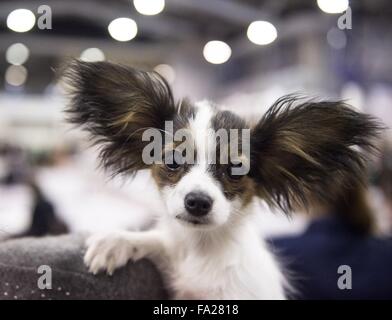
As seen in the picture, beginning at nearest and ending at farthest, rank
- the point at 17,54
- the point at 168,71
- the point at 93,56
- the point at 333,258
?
the point at 93,56 < the point at 168,71 < the point at 333,258 < the point at 17,54

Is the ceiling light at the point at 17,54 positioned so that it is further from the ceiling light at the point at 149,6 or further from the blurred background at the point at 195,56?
the ceiling light at the point at 149,6

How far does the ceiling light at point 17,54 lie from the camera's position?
1.88 meters

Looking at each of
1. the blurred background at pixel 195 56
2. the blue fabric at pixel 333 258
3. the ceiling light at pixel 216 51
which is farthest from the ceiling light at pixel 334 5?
the blue fabric at pixel 333 258

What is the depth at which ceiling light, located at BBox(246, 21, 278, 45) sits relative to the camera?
4.83ft

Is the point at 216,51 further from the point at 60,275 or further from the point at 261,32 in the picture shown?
the point at 60,275

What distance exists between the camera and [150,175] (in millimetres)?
1175

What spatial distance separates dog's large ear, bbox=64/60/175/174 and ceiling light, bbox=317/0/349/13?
0.54 m

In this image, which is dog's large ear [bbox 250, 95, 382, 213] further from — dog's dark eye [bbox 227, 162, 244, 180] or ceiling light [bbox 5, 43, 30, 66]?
ceiling light [bbox 5, 43, 30, 66]

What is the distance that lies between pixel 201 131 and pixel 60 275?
420 millimetres

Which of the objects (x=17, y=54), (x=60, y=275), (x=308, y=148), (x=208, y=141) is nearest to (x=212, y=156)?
(x=208, y=141)

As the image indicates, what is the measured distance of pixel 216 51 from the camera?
1.60 meters

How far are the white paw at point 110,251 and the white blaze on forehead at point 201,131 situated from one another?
267 millimetres
